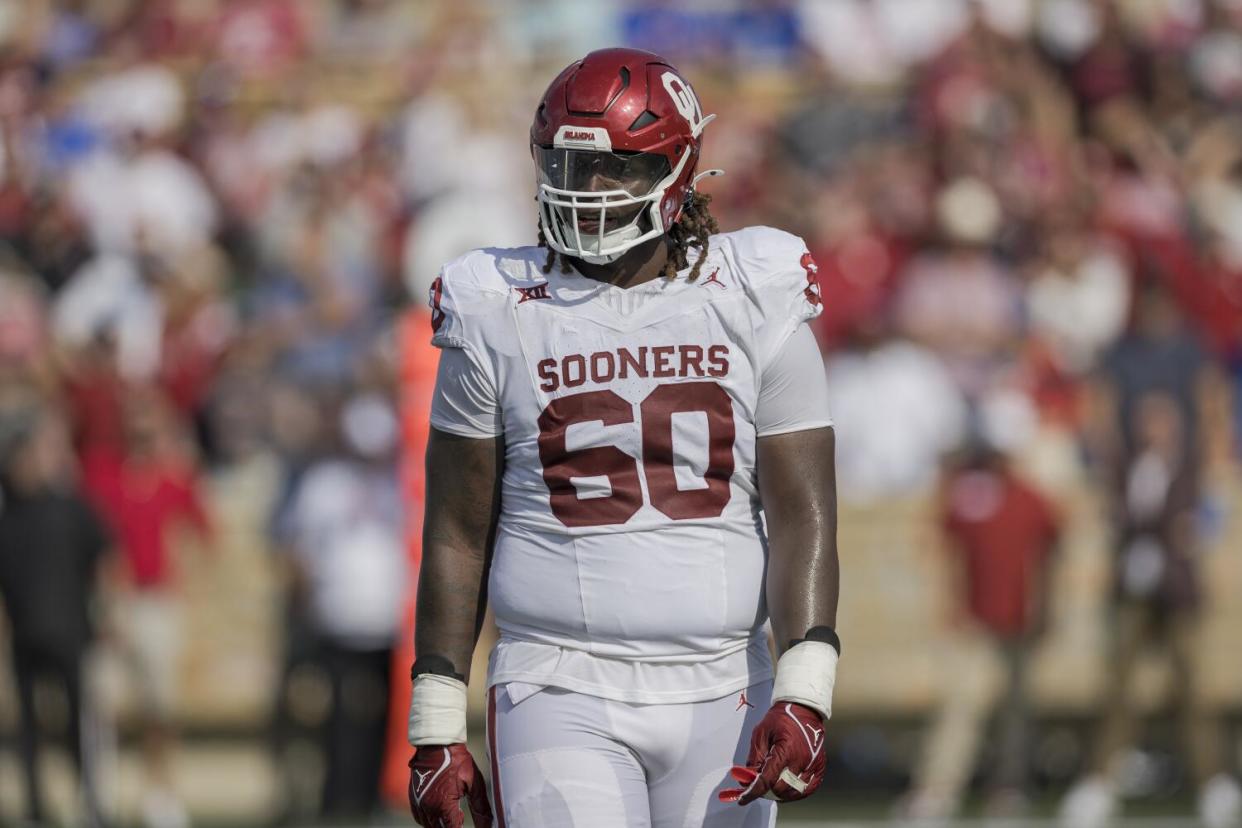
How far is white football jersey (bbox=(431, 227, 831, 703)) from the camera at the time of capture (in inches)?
159

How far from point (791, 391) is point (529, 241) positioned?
8703mm

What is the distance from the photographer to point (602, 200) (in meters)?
4.04

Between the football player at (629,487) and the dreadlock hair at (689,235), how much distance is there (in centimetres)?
1

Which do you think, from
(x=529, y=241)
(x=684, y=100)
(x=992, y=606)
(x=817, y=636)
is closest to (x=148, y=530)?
(x=529, y=241)

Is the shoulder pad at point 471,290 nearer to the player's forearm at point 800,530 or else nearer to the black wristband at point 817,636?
the player's forearm at point 800,530

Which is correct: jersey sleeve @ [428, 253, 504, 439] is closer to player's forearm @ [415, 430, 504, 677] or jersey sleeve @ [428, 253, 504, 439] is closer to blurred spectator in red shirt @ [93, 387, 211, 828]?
player's forearm @ [415, 430, 504, 677]

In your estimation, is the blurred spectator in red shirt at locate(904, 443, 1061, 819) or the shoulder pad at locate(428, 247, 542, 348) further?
the blurred spectator in red shirt at locate(904, 443, 1061, 819)

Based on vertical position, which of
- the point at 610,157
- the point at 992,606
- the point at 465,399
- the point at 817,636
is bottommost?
the point at 992,606

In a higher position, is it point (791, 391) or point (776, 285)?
point (776, 285)

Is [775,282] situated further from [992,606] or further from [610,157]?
[992,606]

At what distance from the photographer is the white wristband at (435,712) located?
4102 millimetres

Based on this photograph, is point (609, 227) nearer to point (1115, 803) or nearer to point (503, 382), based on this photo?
point (503, 382)

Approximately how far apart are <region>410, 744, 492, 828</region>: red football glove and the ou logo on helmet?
1228mm

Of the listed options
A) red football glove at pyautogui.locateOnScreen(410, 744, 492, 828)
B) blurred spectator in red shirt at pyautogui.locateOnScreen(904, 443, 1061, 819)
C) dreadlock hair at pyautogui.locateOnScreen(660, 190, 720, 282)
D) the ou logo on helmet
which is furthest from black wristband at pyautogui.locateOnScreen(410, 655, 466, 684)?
blurred spectator in red shirt at pyautogui.locateOnScreen(904, 443, 1061, 819)
